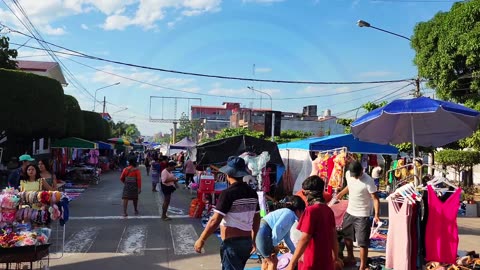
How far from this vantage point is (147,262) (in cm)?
766

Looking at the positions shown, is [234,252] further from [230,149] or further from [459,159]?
[459,159]

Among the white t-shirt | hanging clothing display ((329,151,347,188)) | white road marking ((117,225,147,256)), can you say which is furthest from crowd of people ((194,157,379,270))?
hanging clothing display ((329,151,347,188))

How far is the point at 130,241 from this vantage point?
9328 mm

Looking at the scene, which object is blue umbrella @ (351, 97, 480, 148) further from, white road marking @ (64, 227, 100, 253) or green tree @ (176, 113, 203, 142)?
green tree @ (176, 113, 203, 142)

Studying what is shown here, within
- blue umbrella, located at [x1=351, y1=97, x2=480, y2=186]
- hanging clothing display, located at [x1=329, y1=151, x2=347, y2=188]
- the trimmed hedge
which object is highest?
the trimmed hedge

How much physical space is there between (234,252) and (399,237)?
2699mm

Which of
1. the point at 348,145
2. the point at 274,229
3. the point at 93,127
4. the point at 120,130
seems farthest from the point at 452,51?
the point at 120,130

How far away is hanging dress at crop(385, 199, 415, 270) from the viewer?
19.6 ft

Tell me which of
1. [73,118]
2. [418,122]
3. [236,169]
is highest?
[73,118]

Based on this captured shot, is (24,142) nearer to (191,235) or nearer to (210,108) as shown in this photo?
(191,235)

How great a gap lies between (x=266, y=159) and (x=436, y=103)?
6.20m

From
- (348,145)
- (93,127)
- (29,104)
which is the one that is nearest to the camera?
Answer: (348,145)

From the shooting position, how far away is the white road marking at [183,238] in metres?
8.58

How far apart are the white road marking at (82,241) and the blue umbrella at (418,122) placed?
5.68m
